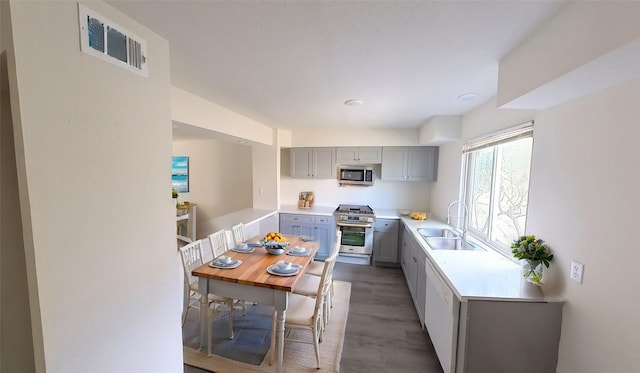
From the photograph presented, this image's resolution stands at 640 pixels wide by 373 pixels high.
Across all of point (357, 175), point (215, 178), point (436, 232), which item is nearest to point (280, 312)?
point (436, 232)

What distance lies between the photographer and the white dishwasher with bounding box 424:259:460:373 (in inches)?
62.9

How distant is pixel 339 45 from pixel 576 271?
189 centimetres

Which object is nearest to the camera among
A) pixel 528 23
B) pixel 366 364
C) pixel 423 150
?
pixel 528 23

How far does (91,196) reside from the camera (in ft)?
3.23

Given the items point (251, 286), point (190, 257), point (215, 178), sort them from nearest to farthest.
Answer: point (251, 286), point (190, 257), point (215, 178)

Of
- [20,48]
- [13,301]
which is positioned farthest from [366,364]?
[20,48]

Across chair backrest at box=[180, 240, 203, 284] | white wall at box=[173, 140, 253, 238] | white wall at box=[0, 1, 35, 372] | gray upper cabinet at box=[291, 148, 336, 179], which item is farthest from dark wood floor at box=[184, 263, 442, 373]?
white wall at box=[173, 140, 253, 238]

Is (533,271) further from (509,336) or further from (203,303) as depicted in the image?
(203,303)

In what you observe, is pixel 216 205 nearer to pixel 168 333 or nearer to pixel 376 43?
pixel 168 333

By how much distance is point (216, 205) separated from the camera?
5406 millimetres

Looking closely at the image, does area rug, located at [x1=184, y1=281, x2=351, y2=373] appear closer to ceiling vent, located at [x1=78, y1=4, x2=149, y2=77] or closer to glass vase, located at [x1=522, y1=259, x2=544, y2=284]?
glass vase, located at [x1=522, y1=259, x2=544, y2=284]

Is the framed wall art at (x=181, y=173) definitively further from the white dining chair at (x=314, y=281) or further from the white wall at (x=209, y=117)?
the white dining chair at (x=314, y=281)

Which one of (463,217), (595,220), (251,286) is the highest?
(595,220)

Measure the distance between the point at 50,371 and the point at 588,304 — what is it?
247 centimetres
